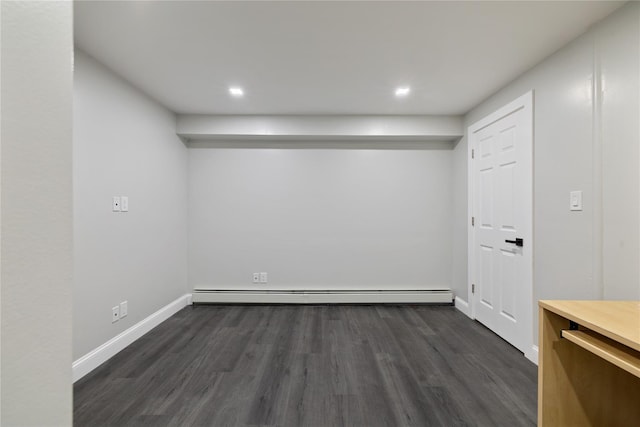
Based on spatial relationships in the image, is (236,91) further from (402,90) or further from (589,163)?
(589,163)

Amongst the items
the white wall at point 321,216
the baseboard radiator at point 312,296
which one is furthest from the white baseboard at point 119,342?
the white wall at point 321,216

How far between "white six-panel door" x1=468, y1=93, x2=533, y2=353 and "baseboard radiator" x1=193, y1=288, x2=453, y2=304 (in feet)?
2.05

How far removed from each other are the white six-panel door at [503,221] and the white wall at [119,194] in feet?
11.1

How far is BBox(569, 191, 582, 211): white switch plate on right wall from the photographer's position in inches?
73.7

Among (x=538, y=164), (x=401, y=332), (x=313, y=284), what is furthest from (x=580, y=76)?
(x=313, y=284)

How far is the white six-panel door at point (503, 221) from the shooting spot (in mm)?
2322

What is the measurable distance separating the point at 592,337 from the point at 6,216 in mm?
1887

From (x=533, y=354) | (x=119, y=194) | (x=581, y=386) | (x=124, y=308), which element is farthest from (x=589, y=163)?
(x=124, y=308)

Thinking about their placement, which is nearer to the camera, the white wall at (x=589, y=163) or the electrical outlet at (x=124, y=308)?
the white wall at (x=589, y=163)

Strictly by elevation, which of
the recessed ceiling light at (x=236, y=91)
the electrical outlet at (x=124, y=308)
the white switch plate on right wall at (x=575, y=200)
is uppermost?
the recessed ceiling light at (x=236, y=91)

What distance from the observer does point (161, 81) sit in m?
2.52

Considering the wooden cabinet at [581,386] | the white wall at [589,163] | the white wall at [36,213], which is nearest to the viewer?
the white wall at [36,213]

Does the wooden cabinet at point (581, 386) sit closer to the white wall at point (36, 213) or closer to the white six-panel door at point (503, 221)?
the white six-panel door at point (503, 221)

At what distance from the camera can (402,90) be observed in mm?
2684
